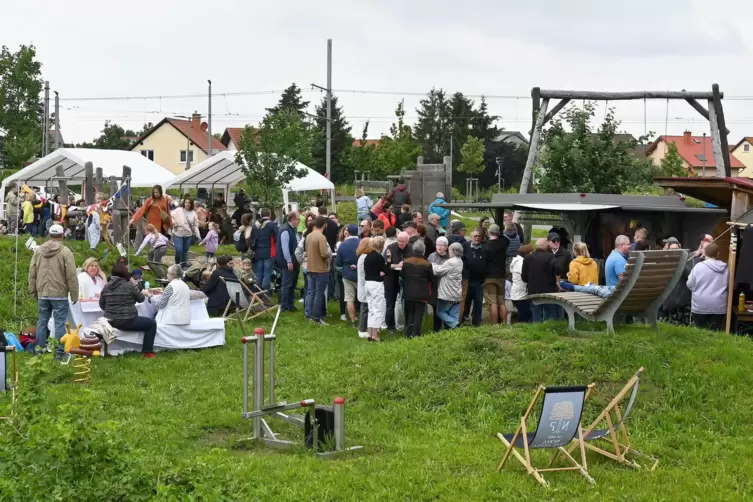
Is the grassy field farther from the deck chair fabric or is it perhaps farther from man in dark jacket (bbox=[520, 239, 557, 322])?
man in dark jacket (bbox=[520, 239, 557, 322])

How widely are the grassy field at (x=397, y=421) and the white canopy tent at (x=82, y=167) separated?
16.5m

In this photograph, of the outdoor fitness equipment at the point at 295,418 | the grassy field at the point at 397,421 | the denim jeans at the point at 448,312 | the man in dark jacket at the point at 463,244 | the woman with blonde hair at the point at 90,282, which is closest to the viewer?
the grassy field at the point at 397,421

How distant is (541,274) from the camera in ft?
51.0

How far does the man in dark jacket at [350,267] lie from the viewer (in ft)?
58.2

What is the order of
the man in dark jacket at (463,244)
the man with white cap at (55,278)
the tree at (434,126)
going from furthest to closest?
the tree at (434,126), the man in dark jacket at (463,244), the man with white cap at (55,278)

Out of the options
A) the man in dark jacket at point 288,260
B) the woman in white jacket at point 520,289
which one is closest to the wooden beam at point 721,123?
the woman in white jacket at point 520,289

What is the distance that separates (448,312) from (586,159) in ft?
28.8

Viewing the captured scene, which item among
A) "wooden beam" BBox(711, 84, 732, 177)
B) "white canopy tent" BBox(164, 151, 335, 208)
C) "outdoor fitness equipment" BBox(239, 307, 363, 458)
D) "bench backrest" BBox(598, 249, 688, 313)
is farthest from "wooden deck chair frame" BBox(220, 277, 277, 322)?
"white canopy tent" BBox(164, 151, 335, 208)

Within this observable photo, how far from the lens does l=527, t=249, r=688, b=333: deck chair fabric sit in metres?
12.0

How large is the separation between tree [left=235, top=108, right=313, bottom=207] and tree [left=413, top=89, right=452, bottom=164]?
159 feet

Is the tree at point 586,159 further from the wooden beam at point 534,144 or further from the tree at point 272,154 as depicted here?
the tree at point 272,154

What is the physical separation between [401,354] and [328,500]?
4763 mm

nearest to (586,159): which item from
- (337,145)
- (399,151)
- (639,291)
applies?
(639,291)

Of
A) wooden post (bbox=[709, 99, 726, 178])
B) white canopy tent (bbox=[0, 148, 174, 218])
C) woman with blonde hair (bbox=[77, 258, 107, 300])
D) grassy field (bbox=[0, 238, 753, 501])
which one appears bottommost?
grassy field (bbox=[0, 238, 753, 501])
